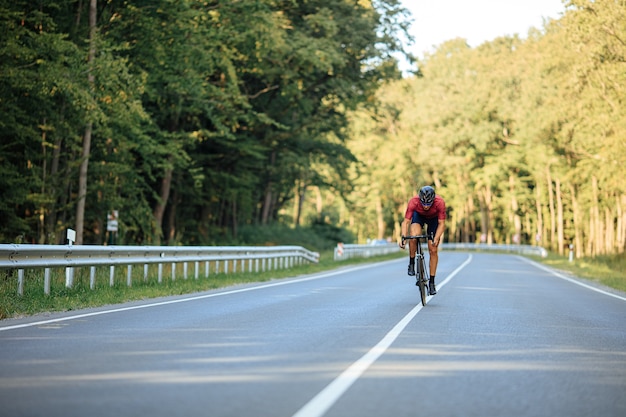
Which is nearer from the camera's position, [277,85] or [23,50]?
[23,50]

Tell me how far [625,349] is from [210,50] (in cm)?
2139

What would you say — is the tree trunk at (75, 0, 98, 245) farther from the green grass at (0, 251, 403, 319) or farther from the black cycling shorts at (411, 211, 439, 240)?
the black cycling shorts at (411, 211, 439, 240)

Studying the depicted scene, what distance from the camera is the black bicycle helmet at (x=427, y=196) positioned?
592 inches

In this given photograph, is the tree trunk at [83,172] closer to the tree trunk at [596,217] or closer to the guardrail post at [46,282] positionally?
the guardrail post at [46,282]

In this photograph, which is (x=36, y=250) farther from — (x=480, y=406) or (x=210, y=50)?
(x=210, y=50)

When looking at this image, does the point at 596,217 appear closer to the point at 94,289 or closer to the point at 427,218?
the point at 427,218

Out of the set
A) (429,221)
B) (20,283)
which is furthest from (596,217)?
(20,283)

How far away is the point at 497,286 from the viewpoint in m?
23.5

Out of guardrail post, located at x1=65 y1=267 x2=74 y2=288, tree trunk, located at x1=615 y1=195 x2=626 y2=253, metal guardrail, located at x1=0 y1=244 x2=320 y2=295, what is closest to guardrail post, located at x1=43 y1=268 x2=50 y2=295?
metal guardrail, located at x1=0 y1=244 x2=320 y2=295

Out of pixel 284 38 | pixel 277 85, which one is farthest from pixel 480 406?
pixel 277 85

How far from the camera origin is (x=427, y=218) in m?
15.9

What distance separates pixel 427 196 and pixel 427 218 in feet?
3.08

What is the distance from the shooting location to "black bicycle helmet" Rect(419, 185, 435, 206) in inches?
592

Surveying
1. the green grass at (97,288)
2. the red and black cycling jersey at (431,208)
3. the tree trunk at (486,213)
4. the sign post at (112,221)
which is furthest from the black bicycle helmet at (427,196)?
the tree trunk at (486,213)
